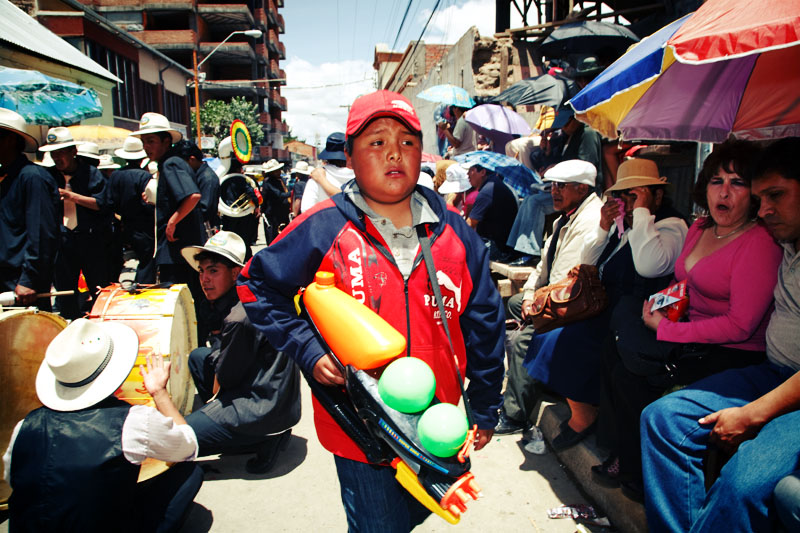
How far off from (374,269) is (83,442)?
143cm

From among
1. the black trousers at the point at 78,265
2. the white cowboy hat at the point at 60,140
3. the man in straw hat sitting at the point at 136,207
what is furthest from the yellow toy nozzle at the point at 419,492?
the white cowboy hat at the point at 60,140

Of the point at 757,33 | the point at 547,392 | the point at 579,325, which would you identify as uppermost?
the point at 757,33

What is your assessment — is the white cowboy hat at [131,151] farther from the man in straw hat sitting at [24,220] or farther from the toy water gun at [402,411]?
the toy water gun at [402,411]

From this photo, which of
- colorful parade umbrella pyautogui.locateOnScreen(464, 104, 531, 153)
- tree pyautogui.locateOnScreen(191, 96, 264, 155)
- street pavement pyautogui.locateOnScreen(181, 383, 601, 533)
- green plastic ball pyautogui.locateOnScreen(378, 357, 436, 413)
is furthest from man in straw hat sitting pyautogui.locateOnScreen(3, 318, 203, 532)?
tree pyautogui.locateOnScreen(191, 96, 264, 155)

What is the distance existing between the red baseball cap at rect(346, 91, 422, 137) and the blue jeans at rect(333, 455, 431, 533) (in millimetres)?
1214

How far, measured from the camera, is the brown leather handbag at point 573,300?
3143mm

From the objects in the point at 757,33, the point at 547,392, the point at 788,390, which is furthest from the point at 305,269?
the point at 547,392

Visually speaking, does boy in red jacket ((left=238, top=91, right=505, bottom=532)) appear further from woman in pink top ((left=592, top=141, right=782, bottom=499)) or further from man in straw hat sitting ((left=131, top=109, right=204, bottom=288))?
man in straw hat sitting ((left=131, top=109, right=204, bottom=288))

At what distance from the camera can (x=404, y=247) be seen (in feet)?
5.89

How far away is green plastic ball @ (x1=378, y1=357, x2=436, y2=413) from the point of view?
1375mm

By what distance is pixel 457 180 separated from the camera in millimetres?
6703

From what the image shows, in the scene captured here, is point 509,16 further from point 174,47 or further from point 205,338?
point 174,47

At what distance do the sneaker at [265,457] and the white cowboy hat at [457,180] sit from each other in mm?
4264

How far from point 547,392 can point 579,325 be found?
97 cm
